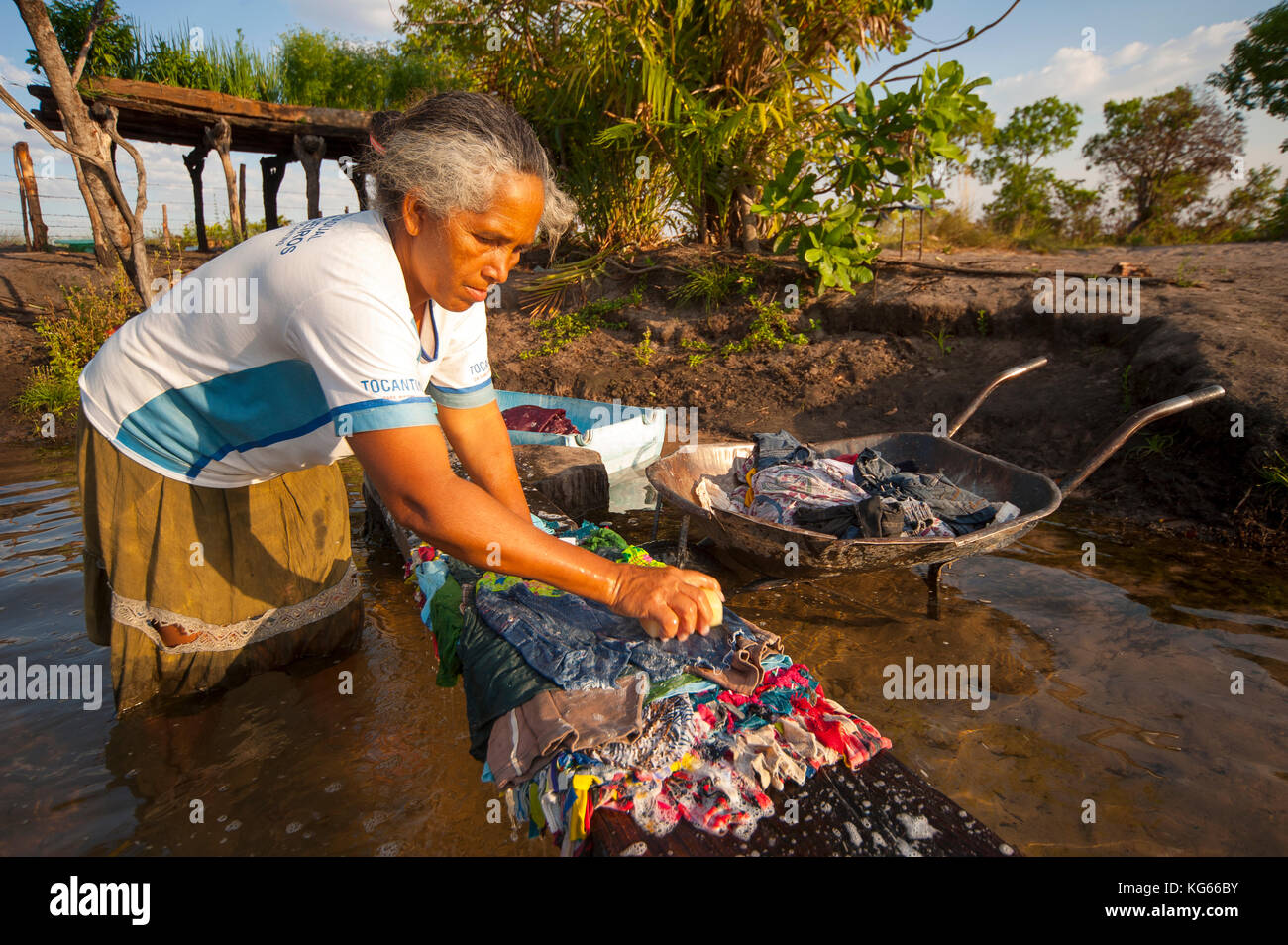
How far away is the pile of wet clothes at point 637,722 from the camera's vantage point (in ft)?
4.56

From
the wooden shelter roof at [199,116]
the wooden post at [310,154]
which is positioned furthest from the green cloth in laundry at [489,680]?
the wooden post at [310,154]

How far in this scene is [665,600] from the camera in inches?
62.6

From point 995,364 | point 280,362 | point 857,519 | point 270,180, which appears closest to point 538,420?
point 857,519

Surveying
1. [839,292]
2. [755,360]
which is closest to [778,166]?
[839,292]

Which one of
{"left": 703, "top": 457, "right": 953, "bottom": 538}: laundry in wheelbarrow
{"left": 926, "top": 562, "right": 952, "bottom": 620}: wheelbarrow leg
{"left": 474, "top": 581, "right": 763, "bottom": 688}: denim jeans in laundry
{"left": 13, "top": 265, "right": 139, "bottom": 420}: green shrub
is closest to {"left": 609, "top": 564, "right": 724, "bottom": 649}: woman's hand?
{"left": 474, "top": 581, "right": 763, "bottom": 688}: denim jeans in laundry

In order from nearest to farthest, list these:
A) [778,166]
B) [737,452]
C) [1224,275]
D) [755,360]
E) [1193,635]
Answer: [1193,635] → [737,452] → [1224,275] → [755,360] → [778,166]

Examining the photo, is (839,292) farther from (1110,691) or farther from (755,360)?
(1110,691)

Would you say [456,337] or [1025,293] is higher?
[1025,293]

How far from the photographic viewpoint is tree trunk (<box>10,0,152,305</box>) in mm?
6613

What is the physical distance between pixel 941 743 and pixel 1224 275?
6.17m

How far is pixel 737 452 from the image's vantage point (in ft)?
13.6

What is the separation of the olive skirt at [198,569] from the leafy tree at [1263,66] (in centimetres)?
1640

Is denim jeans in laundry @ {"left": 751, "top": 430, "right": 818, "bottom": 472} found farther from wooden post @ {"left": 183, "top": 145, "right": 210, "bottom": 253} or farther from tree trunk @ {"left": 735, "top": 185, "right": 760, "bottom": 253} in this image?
wooden post @ {"left": 183, "top": 145, "right": 210, "bottom": 253}

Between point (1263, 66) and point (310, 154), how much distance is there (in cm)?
1646
